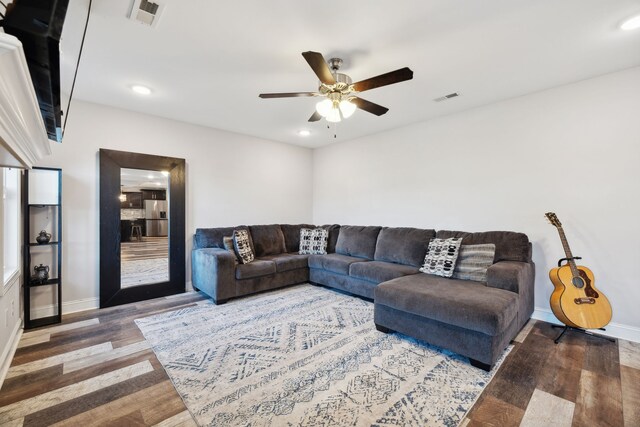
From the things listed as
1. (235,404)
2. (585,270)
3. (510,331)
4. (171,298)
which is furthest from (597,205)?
(171,298)

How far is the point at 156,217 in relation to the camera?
389cm

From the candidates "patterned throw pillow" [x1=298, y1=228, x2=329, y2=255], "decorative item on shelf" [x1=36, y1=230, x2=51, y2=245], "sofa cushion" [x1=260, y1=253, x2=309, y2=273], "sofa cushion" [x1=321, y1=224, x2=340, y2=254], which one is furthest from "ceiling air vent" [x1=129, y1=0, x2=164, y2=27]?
"sofa cushion" [x1=321, y1=224, x2=340, y2=254]

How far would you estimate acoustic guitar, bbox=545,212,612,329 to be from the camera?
2496 mm

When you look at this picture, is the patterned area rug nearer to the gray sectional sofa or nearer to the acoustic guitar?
the gray sectional sofa

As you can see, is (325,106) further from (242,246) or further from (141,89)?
(242,246)

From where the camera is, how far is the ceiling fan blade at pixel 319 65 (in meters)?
1.81

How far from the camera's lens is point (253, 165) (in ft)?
16.2

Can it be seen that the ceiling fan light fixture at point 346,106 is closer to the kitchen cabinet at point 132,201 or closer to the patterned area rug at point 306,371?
the patterned area rug at point 306,371

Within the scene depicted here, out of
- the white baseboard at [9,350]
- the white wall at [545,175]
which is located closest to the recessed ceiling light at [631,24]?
the white wall at [545,175]

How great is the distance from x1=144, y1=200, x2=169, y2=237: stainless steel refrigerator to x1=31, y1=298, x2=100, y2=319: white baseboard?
0.98 m

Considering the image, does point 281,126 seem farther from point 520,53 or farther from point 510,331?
point 510,331

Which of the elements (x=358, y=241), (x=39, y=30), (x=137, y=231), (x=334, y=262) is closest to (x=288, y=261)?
(x=334, y=262)

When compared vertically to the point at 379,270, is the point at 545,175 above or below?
above

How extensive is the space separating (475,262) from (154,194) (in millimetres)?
4045
